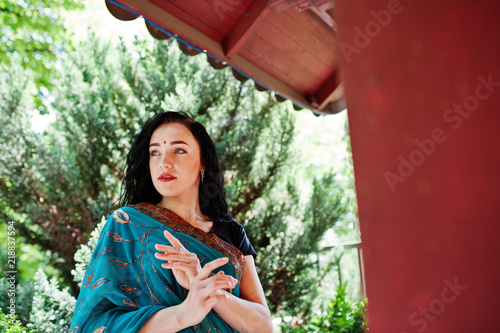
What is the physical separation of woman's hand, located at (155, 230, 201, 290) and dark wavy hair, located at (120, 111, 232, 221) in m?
0.45

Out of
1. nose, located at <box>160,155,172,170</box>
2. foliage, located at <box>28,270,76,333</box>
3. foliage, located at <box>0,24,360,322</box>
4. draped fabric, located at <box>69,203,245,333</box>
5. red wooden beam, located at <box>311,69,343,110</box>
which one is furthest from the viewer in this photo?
red wooden beam, located at <box>311,69,343,110</box>

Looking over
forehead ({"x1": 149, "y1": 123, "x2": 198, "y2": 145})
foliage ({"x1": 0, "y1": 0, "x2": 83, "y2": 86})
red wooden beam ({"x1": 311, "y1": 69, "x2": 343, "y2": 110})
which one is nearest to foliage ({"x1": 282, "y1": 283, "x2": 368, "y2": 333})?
red wooden beam ({"x1": 311, "y1": 69, "x2": 343, "y2": 110})

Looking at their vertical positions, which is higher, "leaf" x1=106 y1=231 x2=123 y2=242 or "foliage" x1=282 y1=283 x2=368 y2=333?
"leaf" x1=106 y1=231 x2=123 y2=242

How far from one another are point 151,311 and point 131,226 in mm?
340

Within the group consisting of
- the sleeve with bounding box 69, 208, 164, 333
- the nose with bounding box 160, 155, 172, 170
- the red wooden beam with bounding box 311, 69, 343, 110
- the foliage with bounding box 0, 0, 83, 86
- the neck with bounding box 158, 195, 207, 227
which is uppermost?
the foliage with bounding box 0, 0, 83, 86

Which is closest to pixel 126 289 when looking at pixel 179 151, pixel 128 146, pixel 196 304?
pixel 196 304

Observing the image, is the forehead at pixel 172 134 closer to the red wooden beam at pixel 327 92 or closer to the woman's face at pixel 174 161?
the woman's face at pixel 174 161

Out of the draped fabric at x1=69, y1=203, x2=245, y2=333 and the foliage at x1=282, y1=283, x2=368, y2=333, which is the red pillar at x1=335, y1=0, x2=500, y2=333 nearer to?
the draped fabric at x1=69, y1=203, x2=245, y2=333

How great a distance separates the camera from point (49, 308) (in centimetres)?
289

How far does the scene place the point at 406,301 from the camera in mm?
577

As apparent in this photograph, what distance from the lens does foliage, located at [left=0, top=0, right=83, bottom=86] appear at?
22.6 feet

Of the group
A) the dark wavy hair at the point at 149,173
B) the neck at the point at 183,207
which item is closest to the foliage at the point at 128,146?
the dark wavy hair at the point at 149,173

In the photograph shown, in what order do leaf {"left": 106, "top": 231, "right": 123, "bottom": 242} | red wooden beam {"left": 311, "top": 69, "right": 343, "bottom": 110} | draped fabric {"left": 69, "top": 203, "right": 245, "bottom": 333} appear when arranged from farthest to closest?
red wooden beam {"left": 311, "top": 69, "right": 343, "bottom": 110} → leaf {"left": 106, "top": 231, "right": 123, "bottom": 242} → draped fabric {"left": 69, "top": 203, "right": 245, "bottom": 333}

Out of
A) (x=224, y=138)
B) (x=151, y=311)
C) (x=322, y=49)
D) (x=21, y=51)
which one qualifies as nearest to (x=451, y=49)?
(x=151, y=311)
